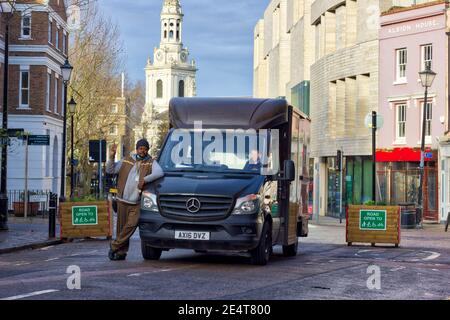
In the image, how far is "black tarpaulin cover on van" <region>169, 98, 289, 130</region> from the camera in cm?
1596

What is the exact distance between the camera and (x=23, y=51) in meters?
49.4

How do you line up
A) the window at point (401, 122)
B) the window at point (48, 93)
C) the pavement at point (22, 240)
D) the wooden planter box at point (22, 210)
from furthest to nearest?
the window at point (48, 93)
the window at point (401, 122)
the wooden planter box at point (22, 210)
the pavement at point (22, 240)

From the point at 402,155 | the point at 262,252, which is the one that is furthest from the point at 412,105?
the point at 262,252

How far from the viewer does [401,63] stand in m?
51.0

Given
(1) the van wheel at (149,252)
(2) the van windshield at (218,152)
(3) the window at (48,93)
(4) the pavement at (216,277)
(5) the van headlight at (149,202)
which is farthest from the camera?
(3) the window at (48,93)

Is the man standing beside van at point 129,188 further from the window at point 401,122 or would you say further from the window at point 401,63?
the window at point 401,63

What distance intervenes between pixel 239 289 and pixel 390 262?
6.77 meters

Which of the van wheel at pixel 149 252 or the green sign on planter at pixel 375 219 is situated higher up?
the green sign on planter at pixel 375 219

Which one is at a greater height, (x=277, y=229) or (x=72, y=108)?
(x=72, y=108)

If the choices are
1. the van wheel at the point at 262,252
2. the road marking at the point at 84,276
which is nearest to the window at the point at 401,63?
the van wheel at the point at 262,252

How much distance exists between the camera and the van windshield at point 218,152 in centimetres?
1561
